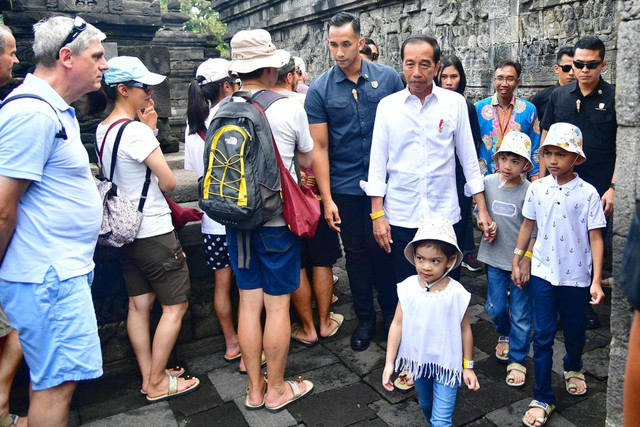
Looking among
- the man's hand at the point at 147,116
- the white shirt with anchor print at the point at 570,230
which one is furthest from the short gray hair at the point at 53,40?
the white shirt with anchor print at the point at 570,230

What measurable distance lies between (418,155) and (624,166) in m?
1.38

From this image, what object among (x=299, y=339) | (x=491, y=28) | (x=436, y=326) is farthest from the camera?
(x=491, y=28)

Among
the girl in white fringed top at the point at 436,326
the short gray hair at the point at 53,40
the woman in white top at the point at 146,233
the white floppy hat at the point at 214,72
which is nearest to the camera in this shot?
the short gray hair at the point at 53,40

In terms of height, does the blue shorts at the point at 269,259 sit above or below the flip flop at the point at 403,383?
above

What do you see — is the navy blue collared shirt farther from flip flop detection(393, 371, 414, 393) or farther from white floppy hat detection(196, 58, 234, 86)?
flip flop detection(393, 371, 414, 393)

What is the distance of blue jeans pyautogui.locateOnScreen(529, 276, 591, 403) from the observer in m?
3.20

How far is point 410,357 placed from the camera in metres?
2.93

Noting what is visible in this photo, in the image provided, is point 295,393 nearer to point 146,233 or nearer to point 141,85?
point 146,233

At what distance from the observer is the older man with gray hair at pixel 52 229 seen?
235 cm

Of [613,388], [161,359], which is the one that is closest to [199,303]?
[161,359]

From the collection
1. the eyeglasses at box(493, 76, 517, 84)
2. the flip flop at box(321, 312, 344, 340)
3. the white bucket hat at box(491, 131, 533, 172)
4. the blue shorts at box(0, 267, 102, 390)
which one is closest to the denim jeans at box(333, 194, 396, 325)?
the flip flop at box(321, 312, 344, 340)

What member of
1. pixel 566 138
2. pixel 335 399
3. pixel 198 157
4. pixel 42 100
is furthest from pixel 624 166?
pixel 198 157

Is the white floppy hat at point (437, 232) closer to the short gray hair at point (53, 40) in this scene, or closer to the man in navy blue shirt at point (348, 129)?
the man in navy blue shirt at point (348, 129)

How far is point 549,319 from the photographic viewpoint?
323 centimetres
